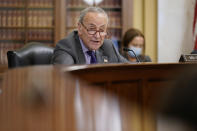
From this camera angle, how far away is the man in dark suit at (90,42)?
7.07ft

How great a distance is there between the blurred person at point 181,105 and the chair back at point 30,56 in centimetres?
127

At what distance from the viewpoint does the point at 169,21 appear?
175 inches

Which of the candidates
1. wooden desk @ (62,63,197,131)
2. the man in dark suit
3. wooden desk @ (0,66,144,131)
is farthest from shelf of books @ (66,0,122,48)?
wooden desk @ (0,66,144,131)

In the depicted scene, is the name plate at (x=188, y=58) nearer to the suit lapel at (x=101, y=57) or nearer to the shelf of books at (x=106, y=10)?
the suit lapel at (x=101, y=57)

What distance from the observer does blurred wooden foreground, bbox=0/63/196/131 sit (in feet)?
2.76

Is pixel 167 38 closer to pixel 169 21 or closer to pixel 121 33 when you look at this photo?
pixel 169 21

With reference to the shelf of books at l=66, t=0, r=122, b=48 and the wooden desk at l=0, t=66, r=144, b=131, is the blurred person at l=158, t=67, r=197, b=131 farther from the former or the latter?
the shelf of books at l=66, t=0, r=122, b=48

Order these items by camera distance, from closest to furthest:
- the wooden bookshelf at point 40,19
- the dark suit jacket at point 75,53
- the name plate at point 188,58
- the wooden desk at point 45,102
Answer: the wooden desk at point 45,102
the name plate at point 188,58
the dark suit jacket at point 75,53
the wooden bookshelf at point 40,19

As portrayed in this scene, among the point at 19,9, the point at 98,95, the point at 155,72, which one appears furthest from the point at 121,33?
the point at 98,95

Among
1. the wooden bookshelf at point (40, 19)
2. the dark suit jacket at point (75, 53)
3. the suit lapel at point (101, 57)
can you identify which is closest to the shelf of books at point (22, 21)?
the wooden bookshelf at point (40, 19)

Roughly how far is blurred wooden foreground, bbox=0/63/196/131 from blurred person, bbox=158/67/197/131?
0.07m

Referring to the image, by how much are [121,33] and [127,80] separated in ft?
10.4

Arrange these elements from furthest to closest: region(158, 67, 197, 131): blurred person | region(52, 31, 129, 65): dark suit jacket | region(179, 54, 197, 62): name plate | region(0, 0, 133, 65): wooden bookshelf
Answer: region(0, 0, 133, 65): wooden bookshelf → region(52, 31, 129, 65): dark suit jacket → region(179, 54, 197, 62): name plate → region(158, 67, 197, 131): blurred person

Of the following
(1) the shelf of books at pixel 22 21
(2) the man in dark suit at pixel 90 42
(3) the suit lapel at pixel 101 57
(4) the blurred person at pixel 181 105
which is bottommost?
(4) the blurred person at pixel 181 105
